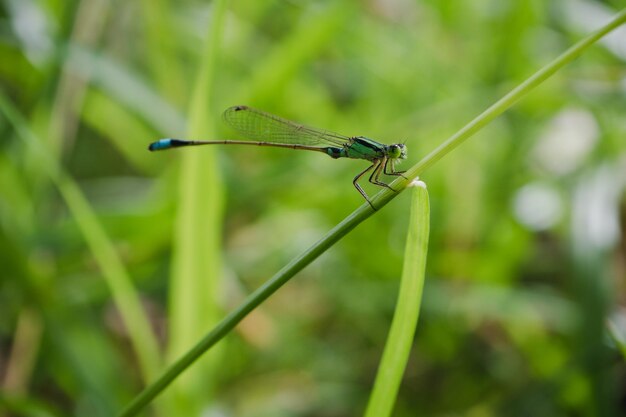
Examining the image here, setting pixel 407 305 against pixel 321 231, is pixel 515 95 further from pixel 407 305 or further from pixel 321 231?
pixel 321 231

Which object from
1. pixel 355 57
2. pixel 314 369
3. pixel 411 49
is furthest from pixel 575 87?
pixel 314 369

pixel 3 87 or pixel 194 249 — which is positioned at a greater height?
pixel 3 87

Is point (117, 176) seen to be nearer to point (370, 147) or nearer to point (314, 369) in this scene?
point (314, 369)

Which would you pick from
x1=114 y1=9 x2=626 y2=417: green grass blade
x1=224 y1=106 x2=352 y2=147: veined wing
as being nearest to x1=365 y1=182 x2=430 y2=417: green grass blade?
x1=114 y1=9 x2=626 y2=417: green grass blade

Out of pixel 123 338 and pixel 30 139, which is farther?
pixel 123 338

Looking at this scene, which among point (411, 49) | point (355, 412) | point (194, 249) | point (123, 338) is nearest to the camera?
point (194, 249)

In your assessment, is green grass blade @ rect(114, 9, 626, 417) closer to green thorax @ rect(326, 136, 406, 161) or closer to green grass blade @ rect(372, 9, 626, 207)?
green grass blade @ rect(372, 9, 626, 207)

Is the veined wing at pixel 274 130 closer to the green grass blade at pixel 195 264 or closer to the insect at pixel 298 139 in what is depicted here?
the insect at pixel 298 139
